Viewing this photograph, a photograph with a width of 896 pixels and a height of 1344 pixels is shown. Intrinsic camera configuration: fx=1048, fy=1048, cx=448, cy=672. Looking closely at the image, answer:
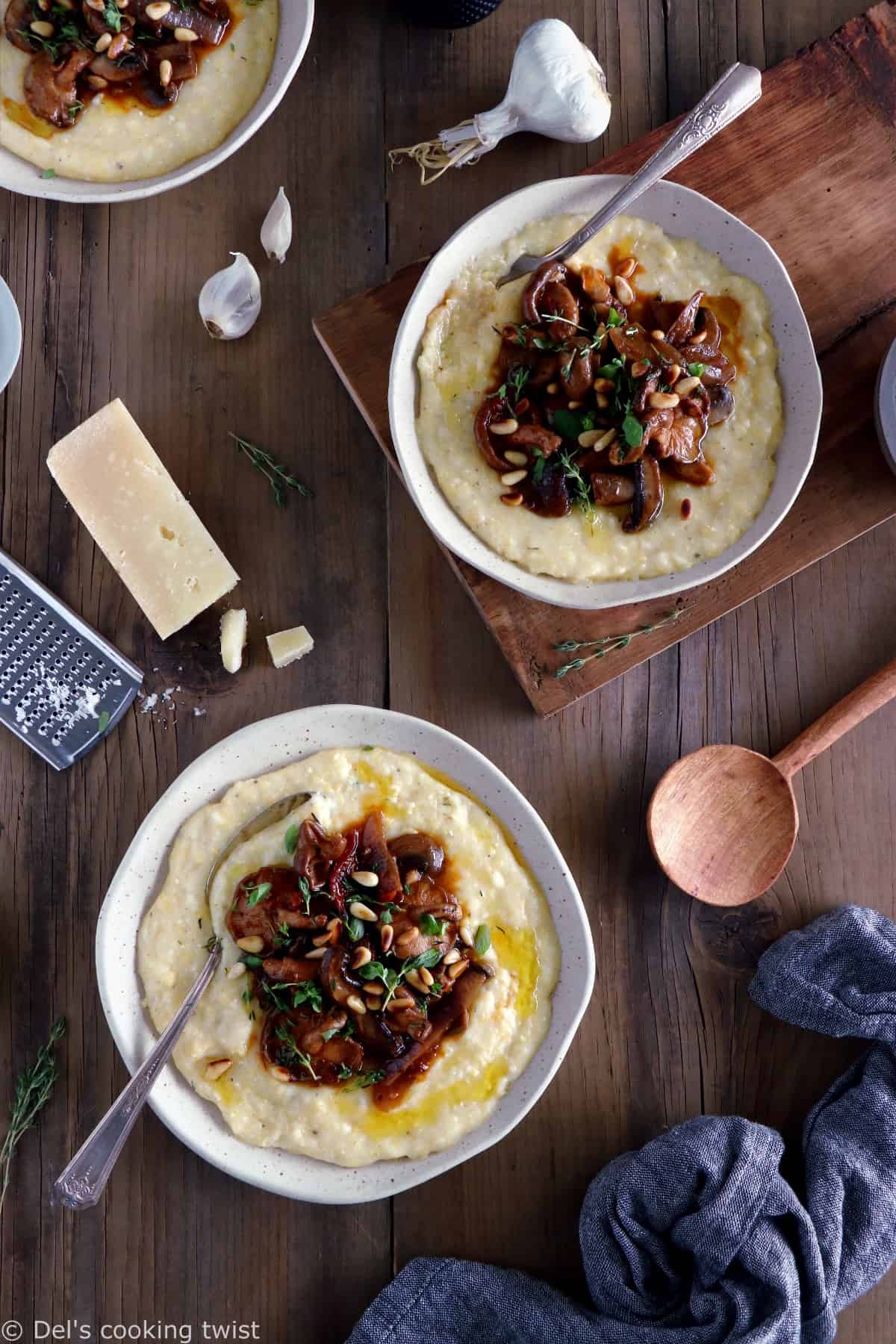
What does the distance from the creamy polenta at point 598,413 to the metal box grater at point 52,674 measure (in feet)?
3.96

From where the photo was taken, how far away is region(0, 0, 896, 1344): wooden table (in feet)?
10.9

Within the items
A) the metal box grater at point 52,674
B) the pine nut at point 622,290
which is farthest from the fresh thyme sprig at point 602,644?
the metal box grater at point 52,674

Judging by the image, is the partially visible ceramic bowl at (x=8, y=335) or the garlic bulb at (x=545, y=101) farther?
the partially visible ceramic bowl at (x=8, y=335)

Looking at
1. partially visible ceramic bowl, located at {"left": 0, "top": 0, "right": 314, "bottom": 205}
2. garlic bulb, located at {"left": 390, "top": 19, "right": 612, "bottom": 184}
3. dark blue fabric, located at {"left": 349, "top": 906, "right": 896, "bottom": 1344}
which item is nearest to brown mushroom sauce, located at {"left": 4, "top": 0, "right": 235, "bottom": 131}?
partially visible ceramic bowl, located at {"left": 0, "top": 0, "right": 314, "bottom": 205}

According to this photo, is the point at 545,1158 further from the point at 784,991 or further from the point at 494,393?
the point at 494,393

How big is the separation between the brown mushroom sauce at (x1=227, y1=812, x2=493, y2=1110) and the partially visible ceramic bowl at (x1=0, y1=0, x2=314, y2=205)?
6.21 feet

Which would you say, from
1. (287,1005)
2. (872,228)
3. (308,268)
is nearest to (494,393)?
(308,268)

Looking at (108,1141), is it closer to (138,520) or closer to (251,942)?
(251,942)

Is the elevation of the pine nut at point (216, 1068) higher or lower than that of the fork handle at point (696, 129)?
lower

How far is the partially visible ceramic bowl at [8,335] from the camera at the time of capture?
11.0ft

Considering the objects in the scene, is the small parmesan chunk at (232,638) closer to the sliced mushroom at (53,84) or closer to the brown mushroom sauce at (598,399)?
the brown mushroom sauce at (598,399)

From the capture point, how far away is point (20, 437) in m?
3.39

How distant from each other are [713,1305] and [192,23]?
158 inches

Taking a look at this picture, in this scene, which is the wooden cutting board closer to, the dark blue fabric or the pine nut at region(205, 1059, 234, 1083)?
the dark blue fabric
